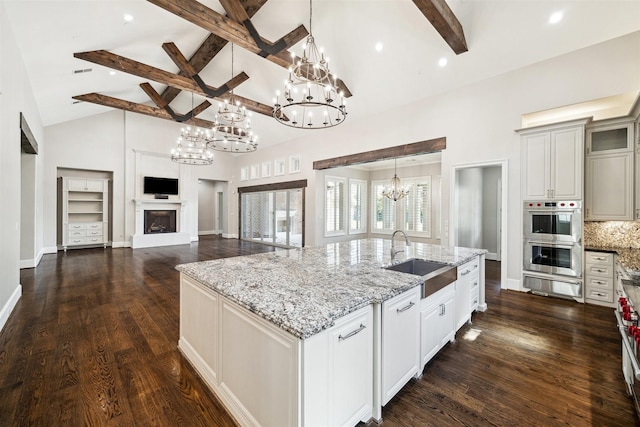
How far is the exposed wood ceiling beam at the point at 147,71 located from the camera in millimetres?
4824

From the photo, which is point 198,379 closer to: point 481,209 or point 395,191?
point 395,191

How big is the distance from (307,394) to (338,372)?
0.77 feet

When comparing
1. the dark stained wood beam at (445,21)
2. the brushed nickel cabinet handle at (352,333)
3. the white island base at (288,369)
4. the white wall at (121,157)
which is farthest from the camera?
the white wall at (121,157)

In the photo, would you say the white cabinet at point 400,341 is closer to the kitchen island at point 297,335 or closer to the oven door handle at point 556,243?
the kitchen island at point 297,335

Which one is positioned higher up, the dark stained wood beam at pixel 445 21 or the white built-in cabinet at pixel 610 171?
the dark stained wood beam at pixel 445 21

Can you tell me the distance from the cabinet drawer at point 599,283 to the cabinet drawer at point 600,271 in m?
0.04

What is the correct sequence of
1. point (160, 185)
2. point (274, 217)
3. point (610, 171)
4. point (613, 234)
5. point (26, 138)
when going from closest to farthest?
1. point (610, 171)
2. point (613, 234)
3. point (26, 138)
4. point (160, 185)
5. point (274, 217)

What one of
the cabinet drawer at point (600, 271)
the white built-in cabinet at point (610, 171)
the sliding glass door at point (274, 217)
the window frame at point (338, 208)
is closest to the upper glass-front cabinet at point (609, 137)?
the white built-in cabinet at point (610, 171)

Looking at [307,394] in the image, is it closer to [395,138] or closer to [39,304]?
[39,304]

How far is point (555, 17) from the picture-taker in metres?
3.59

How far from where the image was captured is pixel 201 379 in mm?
2107

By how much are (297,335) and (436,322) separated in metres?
1.68

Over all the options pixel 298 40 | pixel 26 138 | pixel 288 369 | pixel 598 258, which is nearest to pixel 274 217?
pixel 298 40

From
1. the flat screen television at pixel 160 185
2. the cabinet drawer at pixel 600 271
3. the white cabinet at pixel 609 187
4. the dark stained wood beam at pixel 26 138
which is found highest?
the dark stained wood beam at pixel 26 138
